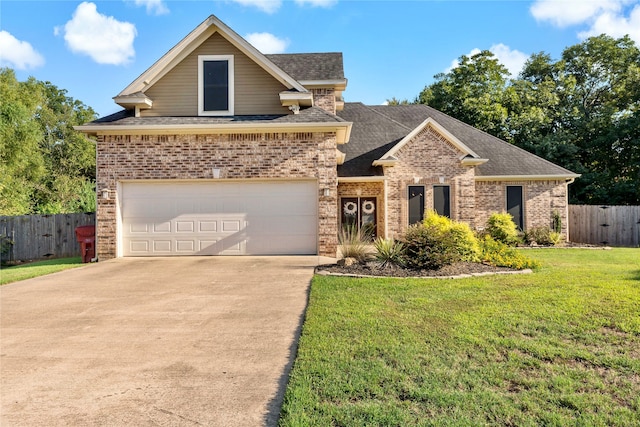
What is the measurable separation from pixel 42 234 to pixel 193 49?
977 cm

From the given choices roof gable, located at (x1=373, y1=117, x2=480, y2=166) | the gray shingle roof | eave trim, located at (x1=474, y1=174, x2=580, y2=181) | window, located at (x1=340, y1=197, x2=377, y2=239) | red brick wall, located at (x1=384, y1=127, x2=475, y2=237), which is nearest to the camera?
the gray shingle roof

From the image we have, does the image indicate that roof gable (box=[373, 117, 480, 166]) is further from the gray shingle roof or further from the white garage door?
the white garage door

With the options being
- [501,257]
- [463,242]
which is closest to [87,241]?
[463,242]

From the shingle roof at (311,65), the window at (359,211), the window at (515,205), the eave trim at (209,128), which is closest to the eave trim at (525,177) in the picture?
the window at (515,205)

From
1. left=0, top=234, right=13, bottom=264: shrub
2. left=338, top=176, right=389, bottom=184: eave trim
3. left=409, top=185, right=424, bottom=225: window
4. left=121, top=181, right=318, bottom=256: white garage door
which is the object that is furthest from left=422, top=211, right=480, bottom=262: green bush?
left=0, top=234, right=13, bottom=264: shrub

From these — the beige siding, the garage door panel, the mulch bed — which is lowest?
the mulch bed

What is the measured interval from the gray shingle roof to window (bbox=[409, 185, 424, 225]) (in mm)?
6069

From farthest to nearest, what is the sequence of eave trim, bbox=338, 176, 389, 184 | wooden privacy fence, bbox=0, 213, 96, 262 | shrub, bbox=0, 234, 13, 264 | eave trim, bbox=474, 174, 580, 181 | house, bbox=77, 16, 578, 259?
eave trim, bbox=474, 174, 580, 181 < eave trim, bbox=338, 176, 389, 184 < wooden privacy fence, bbox=0, 213, 96, 262 < shrub, bbox=0, 234, 13, 264 < house, bbox=77, 16, 578, 259

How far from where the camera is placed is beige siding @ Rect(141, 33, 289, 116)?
510 inches

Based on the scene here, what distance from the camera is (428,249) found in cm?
902

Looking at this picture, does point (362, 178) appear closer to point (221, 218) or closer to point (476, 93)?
point (221, 218)

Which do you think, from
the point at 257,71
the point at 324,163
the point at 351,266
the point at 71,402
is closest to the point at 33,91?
the point at 257,71

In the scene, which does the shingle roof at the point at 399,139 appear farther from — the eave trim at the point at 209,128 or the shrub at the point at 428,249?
the shrub at the point at 428,249

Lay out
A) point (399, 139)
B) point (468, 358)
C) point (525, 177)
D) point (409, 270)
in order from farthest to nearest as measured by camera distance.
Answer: point (399, 139)
point (525, 177)
point (409, 270)
point (468, 358)
